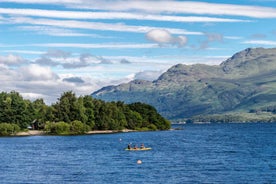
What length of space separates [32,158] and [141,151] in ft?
138

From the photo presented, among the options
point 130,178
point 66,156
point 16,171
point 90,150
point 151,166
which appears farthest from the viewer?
point 90,150

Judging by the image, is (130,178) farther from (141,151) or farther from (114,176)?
(141,151)

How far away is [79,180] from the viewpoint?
9750 centimetres

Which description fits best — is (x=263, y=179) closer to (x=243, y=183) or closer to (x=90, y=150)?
(x=243, y=183)

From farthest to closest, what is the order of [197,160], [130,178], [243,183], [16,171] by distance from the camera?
[197,160], [16,171], [130,178], [243,183]

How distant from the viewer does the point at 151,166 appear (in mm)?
123812

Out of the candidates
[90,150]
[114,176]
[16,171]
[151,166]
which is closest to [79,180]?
[114,176]

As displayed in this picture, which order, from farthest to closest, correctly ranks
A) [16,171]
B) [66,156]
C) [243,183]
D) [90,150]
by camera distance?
[90,150], [66,156], [16,171], [243,183]

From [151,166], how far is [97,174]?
20213mm

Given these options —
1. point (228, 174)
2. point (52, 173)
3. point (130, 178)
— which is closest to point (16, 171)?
point (52, 173)

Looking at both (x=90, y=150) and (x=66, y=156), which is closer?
(x=66, y=156)

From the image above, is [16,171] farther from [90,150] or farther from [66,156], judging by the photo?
[90,150]

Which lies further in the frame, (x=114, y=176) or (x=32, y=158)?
(x=32, y=158)

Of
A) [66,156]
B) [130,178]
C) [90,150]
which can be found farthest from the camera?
[90,150]
